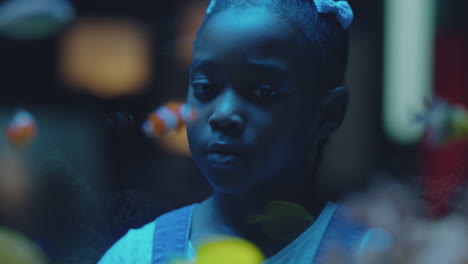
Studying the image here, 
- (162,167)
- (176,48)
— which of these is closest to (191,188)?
(162,167)

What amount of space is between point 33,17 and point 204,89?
0.74 meters

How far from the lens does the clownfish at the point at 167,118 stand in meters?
0.96

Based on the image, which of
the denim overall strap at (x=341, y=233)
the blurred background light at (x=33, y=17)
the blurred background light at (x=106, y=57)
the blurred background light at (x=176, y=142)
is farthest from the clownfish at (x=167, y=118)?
the blurred background light at (x=33, y=17)

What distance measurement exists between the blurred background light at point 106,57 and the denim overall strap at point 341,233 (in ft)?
1.90

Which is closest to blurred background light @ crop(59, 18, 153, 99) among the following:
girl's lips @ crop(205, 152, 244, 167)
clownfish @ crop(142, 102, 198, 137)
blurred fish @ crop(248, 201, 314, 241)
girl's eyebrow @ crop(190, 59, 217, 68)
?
clownfish @ crop(142, 102, 198, 137)

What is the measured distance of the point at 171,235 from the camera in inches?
38.1

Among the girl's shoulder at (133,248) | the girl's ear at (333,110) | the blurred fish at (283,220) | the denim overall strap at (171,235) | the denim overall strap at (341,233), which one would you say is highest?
the girl's ear at (333,110)

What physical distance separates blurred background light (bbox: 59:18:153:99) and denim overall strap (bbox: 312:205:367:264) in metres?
0.58

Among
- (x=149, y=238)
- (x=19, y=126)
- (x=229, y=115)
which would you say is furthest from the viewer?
(x=19, y=126)

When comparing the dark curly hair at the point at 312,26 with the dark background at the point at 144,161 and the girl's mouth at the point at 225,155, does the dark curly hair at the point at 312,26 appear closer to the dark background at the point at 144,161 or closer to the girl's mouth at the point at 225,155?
the dark background at the point at 144,161

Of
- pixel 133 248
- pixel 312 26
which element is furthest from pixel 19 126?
pixel 312 26

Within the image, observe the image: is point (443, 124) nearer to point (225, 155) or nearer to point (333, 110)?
point (333, 110)

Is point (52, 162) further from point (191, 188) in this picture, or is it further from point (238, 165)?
point (238, 165)

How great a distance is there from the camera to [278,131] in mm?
895
